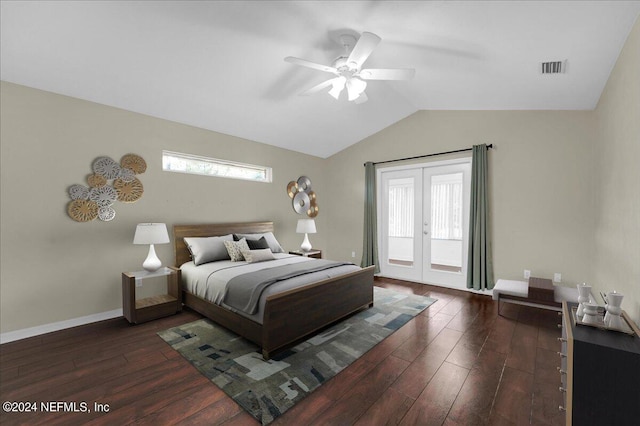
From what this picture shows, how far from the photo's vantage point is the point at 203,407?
178cm

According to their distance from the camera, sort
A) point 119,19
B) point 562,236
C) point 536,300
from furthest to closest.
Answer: point 562,236 < point 536,300 < point 119,19

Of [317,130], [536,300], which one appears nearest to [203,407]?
[536,300]

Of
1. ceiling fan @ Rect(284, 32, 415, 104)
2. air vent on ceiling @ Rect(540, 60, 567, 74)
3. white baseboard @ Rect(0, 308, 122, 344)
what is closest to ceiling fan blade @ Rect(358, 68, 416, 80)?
ceiling fan @ Rect(284, 32, 415, 104)

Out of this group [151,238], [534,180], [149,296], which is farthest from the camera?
[534,180]

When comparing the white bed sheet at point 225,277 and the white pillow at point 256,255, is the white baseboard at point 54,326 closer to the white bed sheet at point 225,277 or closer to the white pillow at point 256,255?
the white bed sheet at point 225,277

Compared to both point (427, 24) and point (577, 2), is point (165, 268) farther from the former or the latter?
point (577, 2)

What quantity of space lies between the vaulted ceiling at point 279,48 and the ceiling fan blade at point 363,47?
0.36 metres

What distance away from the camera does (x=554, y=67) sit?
268cm

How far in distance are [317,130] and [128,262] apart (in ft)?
11.8

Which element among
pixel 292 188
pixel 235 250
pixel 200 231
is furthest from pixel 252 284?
pixel 292 188

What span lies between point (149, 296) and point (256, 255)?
1533mm

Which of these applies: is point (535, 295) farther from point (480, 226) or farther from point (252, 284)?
point (252, 284)

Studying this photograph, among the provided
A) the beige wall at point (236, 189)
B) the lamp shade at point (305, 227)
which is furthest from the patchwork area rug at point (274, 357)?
the lamp shade at point (305, 227)

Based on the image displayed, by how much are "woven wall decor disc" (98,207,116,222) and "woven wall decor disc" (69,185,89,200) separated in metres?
0.20
